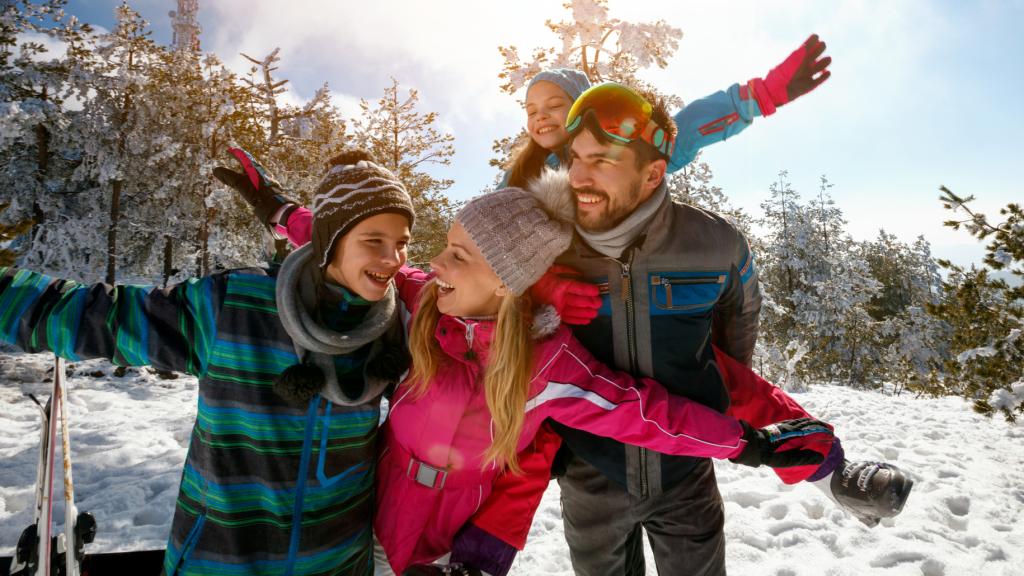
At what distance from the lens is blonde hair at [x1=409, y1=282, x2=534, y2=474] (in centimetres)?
189

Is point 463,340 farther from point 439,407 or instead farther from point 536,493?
point 536,493

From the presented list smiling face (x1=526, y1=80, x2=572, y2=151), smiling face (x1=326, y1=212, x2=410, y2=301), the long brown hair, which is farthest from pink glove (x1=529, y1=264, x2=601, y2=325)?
smiling face (x1=526, y1=80, x2=572, y2=151)

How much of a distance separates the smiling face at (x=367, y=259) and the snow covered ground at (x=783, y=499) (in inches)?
115

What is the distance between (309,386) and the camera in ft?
5.25

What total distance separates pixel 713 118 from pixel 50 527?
162 inches

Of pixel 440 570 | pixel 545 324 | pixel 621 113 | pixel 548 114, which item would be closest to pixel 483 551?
pixel 440 570

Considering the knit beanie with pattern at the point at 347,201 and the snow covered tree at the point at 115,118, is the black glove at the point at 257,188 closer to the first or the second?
the knit beanie with pattern at the point at 347,201

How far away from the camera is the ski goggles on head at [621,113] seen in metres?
2.15

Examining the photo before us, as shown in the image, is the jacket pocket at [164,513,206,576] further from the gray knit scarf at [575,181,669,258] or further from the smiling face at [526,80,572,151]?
the smiling face at [526,80,572,151]

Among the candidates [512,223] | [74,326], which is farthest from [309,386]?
[512,223]

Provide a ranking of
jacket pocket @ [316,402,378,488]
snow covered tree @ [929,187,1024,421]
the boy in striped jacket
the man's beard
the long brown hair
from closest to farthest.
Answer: the boy in striped jacket < jacket pocket @ [316,402,378,488] < the man's beard < the long brown hair < snow covered tree @ [929,187,1024,421]

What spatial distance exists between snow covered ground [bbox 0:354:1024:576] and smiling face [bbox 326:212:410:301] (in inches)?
115

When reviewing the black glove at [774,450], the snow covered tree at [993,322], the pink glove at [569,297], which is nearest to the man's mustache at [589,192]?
the pink glove at [569,297]

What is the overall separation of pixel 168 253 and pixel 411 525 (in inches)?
585
